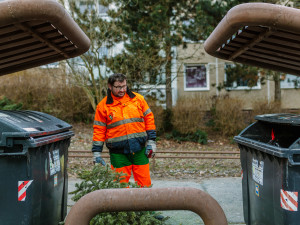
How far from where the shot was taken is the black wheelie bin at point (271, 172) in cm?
287

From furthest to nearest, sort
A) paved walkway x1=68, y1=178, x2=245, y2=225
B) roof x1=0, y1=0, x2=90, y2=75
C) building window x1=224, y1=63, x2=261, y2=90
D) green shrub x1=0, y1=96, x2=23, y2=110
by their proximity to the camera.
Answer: building window x1=224, y1=63, x2=261, y2=90
green shrub x1=0, y1=96, x2=23, y2=110
paved walkway x1=68, y1=178, x2=245, y2=225
roof x1=0, y1=0, x2=90, y2=75

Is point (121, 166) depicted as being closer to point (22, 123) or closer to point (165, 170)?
point (22, 123)

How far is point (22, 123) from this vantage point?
3.30m

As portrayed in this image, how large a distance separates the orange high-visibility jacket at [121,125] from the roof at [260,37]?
116 centimetres

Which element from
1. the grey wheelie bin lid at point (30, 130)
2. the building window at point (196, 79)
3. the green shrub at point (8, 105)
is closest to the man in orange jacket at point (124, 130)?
the grey wheelie bin lid at point (30, 130)

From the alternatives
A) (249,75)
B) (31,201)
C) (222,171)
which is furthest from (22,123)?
(249,75)

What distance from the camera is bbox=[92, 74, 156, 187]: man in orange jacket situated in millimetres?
4156

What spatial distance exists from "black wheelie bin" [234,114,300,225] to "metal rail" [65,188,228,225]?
883 millimetres

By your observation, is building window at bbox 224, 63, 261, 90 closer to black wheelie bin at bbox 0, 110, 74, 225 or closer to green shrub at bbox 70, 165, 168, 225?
green shrub at bbox 70, 165, 168, 225

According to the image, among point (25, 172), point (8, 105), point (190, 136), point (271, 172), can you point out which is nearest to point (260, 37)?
point (271, 172)

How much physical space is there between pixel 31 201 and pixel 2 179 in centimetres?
31

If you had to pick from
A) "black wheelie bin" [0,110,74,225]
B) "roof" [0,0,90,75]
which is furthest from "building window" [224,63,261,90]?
"black wheelie bin" [0,110,74,225]

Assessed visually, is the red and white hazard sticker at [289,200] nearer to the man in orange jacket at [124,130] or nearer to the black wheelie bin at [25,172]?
the man in orange jacket at [124,130]

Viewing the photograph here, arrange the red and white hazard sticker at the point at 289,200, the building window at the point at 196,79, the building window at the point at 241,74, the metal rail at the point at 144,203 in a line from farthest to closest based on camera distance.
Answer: the building window at the point at 196,79
the building window at the point at 241,74
the red and white hazard sticker at the point at 289,200
the metal rail at the point at 144,203
